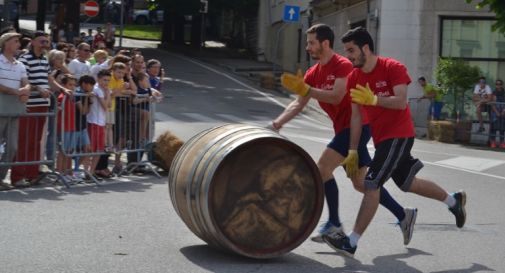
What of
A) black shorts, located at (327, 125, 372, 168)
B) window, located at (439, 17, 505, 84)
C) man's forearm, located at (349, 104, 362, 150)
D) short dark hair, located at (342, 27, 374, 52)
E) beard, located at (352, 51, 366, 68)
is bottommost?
black shorts, located at (327, 125, 372, 168)

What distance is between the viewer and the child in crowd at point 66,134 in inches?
522

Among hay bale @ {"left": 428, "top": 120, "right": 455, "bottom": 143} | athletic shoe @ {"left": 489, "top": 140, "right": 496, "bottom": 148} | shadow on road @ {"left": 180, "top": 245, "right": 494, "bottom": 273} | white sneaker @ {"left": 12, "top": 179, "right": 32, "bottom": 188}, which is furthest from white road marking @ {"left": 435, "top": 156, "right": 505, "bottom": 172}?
shadow on road @ {"left": 180, "top": 245, "right": 494, "bottom": 273}

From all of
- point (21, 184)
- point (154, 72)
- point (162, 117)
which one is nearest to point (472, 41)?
point (162, 117)

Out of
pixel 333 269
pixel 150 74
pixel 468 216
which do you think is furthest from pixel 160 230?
pixel 150 74

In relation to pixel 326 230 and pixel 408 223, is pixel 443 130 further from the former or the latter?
pixel 326 230

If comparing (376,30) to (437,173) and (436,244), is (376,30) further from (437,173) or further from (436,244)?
(436,244)

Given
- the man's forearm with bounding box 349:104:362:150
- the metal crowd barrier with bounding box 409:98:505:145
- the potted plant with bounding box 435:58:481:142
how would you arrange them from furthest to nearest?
1. the potted plant with bounding box 435:58:481:142
2. the metal crowd barrier with bounding box 409:98:505:145
3. the man's forearm with bounding box 349:104:362:150

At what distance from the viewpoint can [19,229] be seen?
371 inches

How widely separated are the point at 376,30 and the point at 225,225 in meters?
26.0

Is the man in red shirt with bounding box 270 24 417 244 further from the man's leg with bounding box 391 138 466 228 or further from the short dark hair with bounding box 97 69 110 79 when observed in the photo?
the short dark hair with bounding box 97 69 110 79

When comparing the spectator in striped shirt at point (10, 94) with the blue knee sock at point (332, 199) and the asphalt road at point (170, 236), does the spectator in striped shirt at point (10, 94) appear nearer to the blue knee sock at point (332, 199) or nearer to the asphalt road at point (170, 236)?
the asphalt road at point (170, 236)

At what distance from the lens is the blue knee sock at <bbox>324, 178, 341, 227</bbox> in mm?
8977

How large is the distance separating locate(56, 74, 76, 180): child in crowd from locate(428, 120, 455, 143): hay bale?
13.2 metres

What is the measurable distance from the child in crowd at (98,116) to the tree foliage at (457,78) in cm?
1423
